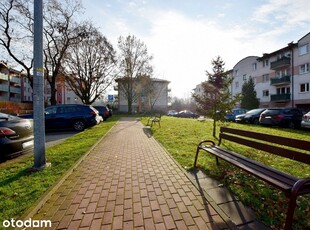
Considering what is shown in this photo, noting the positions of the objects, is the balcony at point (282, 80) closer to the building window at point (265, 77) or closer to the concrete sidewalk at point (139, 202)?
the building window at point (265, 77)

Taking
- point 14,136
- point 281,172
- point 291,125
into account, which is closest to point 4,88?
point 14,136

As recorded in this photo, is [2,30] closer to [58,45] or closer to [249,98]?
[58,45]

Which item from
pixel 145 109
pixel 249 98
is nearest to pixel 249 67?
pixel 249 98

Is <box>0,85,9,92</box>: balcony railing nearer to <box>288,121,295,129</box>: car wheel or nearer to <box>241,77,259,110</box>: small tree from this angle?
<box>241,77,259,110</box>: small tree

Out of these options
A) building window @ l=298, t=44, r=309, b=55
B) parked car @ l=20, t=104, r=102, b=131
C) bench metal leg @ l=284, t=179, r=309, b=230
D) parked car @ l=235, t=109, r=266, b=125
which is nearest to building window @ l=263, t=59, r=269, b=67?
building window @ l=298, t=44, r=309, b=55

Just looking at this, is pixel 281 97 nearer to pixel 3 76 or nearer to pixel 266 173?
pixel 266 173

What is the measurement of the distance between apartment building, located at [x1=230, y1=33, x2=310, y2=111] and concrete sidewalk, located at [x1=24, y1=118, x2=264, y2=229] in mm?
25856

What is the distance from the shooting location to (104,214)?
9.38ft

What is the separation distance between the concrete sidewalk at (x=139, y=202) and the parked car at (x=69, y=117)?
8.64 m

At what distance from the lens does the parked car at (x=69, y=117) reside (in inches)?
497

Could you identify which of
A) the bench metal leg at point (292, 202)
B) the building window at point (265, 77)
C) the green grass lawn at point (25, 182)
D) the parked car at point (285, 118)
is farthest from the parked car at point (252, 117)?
the building window at point (265, 77)

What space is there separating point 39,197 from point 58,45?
2472 cm

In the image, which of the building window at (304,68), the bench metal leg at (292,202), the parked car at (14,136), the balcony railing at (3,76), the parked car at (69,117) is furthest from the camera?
the balcony railing at (3,76)

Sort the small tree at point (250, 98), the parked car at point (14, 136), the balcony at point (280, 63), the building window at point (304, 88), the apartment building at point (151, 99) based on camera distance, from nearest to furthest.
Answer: the parked car at point (14, 136), the building window at point (304, 88), the balcony at point (280, 63), the small tree at point (250, 98), the apartment building at point (151, 99)
